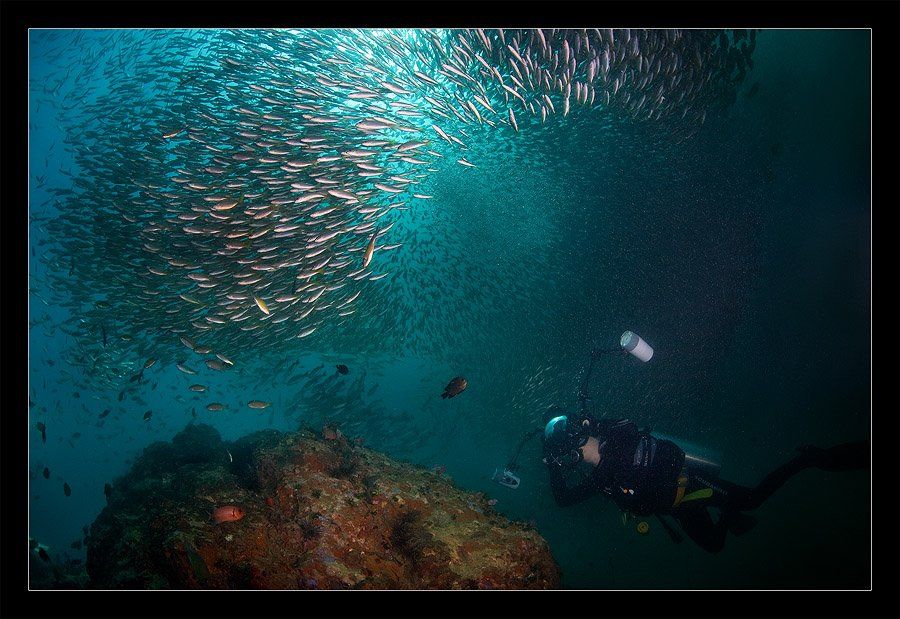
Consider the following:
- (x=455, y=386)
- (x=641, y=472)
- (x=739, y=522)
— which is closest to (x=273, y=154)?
(x=455, y=386)

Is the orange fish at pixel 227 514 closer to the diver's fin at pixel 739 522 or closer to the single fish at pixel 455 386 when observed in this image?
the single fish at pixel 455 386

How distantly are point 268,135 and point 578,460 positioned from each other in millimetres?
7979

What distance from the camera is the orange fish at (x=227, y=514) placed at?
11.5 ft

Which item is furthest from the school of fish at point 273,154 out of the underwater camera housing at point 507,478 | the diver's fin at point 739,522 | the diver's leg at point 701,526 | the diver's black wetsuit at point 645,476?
the diver's fin at point 739,522

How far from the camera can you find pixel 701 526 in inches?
237

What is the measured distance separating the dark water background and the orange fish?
11.3 meters

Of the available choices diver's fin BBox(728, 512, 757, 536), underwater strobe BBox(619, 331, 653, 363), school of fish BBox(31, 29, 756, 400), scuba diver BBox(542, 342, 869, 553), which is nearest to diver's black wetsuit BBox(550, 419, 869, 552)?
scuba diver BBox(542, 342, 869, 553)

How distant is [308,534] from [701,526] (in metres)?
6.18

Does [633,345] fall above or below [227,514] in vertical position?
above

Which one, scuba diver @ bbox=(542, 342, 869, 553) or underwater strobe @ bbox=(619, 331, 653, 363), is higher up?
underwater strobe @ bbox=(619, 331, 653, 363)

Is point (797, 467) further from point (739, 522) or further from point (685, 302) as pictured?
point (685, 302)

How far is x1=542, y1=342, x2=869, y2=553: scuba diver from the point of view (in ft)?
18.4

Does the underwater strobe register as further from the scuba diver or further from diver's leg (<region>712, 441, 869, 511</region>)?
diver's leg (<region>712, 441, 869, 511</region>)
